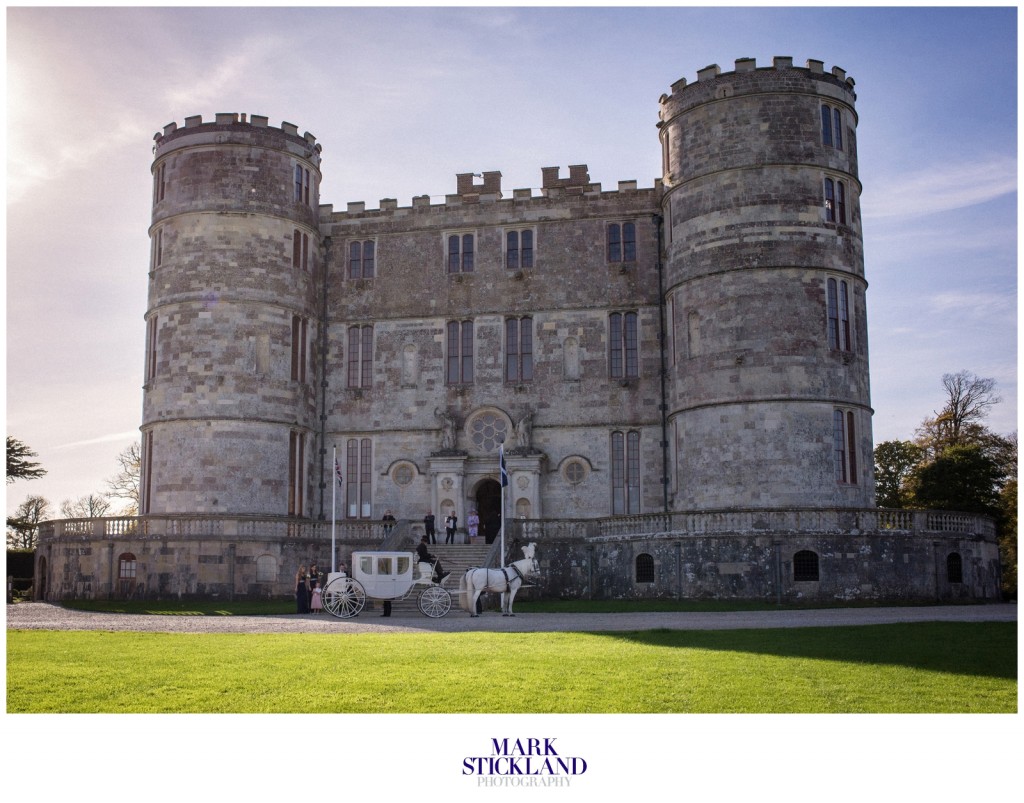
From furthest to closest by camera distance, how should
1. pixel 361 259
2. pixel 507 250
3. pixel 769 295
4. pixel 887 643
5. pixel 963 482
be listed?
pixel 963 482 → pixel 361 259 → pixel 507 250 → pixel 769 295 → pixel 887 643

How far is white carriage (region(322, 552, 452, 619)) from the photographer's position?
28938mm

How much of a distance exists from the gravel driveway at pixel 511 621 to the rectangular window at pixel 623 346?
44.1 ft

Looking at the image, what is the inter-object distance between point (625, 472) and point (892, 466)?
74.2ft

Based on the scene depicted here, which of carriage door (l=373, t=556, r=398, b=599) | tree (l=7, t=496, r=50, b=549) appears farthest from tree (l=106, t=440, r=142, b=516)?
carriage door (l=373, t=556, r=398, b=599)

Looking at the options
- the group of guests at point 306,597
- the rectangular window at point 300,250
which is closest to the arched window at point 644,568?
the group of guests at point 306,597

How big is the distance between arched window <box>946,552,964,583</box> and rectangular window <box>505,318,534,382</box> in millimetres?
15456

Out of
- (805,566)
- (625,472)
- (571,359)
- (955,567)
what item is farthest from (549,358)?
(955,567)

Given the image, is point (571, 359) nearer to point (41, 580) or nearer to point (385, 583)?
point (385, 583)

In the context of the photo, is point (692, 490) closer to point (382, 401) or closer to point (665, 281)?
point (665, 281)

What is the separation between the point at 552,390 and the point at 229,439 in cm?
1137

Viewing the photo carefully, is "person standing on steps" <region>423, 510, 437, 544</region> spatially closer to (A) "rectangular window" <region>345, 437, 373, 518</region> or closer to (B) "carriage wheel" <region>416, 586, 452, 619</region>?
(A) "rectangular window" <region>345, 437, 373, 518</region>

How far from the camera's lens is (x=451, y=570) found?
35188 millimetres

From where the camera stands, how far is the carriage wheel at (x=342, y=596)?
2911 centimetres

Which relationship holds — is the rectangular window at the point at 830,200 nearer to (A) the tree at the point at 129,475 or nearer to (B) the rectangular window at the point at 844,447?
(B) the rectangular window at the point at 844,447
